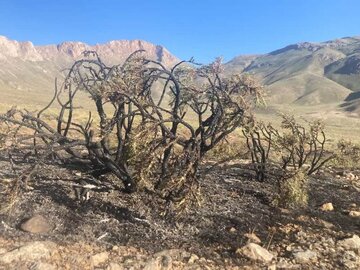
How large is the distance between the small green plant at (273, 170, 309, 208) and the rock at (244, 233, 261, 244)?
1726mm

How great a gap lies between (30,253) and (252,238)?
12.8 feet

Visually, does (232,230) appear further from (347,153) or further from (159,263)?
(347,153)

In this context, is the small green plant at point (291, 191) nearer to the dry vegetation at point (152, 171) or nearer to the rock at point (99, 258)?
the dry vegetation at point (152, 171)

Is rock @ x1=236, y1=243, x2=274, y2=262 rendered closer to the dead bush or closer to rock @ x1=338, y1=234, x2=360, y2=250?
rock @ x1=338, y1=234, x2=360, y2=250

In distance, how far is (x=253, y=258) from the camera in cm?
741

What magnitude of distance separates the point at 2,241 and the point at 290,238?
5190 millimetres

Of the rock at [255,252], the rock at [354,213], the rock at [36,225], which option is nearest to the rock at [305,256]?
the rock at [255,252]

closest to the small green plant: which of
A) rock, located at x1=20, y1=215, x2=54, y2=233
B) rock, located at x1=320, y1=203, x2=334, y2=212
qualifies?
rock, located at x1=320, y1=203, x2=334, y2=212

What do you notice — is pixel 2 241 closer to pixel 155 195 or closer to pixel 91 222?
pixel 91 222

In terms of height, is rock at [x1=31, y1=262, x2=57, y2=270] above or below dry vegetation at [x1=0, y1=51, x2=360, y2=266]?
below

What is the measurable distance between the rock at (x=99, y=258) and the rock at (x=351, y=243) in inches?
170

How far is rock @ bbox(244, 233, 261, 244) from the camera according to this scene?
8.16 m

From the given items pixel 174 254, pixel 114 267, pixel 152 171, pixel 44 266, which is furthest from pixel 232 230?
pixel 44 266

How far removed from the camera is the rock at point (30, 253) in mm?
6793
